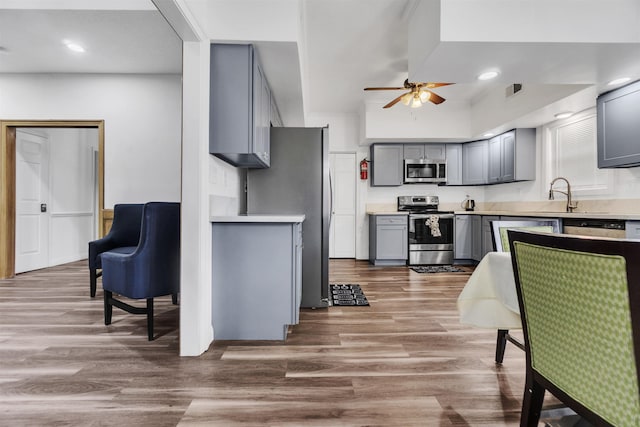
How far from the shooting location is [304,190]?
310cm

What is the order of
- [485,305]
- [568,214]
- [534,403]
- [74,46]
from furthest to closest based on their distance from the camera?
[74,46], [568,214], [485,305], [534,403]

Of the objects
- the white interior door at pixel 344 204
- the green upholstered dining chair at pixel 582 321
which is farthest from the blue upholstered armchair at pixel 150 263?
the white interior door at pixel 344 204

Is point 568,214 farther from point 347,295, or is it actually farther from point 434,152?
point 434,152

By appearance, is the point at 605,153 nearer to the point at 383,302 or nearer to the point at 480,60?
the point at 480,60

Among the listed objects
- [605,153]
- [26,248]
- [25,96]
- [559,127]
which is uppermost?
[25,96]

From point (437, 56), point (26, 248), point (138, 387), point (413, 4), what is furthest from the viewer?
point (26, 248)

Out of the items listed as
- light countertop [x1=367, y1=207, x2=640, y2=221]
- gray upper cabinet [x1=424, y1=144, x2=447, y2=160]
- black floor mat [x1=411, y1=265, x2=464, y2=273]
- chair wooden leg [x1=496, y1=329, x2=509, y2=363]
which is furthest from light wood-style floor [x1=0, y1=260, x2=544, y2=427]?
gray upper cabinet [x1=424, y1=144, x2=447, y2=160]

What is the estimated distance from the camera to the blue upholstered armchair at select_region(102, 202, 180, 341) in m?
2.32

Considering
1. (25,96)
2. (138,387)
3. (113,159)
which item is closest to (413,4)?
(138,387)

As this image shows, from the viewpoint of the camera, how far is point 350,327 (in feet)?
8.52

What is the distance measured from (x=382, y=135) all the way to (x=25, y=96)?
5052 mm

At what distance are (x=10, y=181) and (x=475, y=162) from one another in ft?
22.5

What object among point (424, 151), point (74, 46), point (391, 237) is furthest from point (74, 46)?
point (424, 151)

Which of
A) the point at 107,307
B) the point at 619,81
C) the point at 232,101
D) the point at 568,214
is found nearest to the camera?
the point at 232,101
